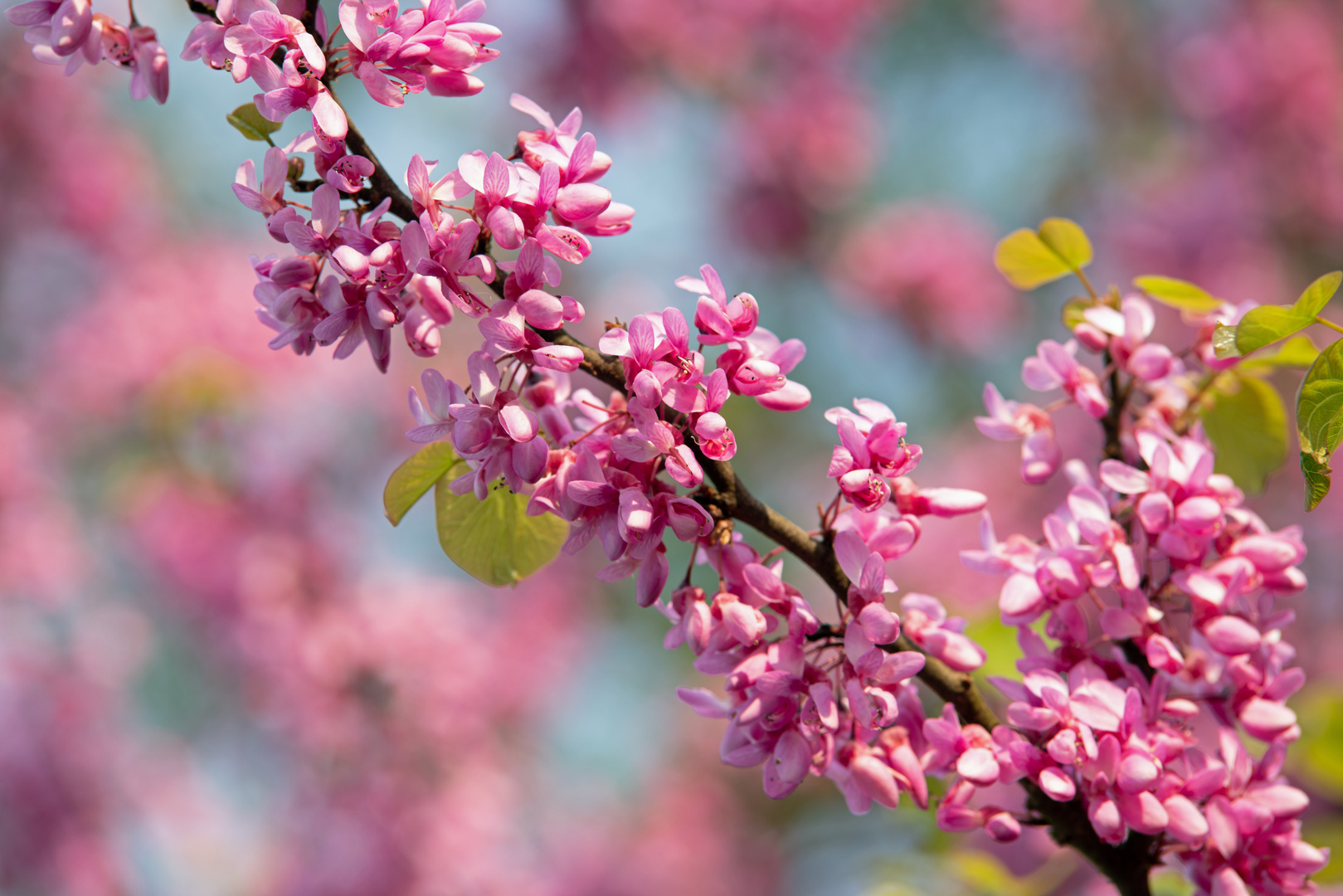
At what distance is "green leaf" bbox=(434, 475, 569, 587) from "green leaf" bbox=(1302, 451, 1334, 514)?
0.68 metres

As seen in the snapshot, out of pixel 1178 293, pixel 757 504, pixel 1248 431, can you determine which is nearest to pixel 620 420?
pixel 757 504

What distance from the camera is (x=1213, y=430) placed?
114 centimetres

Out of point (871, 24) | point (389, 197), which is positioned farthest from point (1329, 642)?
point (389, 197)

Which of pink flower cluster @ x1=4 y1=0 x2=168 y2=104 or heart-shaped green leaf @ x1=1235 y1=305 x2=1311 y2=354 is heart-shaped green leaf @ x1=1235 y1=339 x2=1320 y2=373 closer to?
heart-shaped green leaf @ x1=1235 y1=305 x2=1311 y2=354

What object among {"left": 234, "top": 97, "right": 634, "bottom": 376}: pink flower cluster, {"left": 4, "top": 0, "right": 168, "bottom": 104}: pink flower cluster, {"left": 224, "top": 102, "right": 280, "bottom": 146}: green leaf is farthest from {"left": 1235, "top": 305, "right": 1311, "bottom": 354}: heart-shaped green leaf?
{"left": 4, "top": 0, "right": 168, "bottom": 104}: pink flower cluster

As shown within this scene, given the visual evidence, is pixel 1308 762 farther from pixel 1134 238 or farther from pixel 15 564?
pixel 15 564

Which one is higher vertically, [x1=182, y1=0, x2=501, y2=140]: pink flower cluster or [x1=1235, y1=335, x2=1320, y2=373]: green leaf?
[x1=182, y1=0, x2=501, y2=140]: pink flower cluster

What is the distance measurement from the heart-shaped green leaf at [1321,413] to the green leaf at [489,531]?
682mm

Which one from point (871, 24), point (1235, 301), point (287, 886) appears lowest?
point (287, 886)

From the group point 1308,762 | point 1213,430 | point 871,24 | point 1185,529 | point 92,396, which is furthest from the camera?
point 871,24

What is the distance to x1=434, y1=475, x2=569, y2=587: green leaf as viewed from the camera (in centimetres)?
96

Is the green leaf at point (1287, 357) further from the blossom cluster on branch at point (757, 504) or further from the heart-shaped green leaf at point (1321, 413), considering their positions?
the heart-shaped green leaf at point (1321, 413)

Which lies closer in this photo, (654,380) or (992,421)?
(654,380)

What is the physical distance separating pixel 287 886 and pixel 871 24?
447 cm
